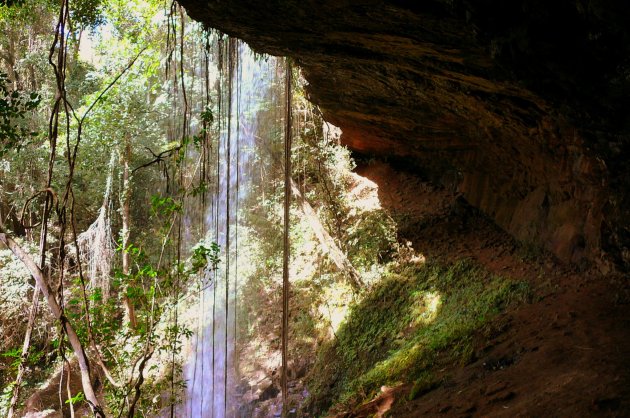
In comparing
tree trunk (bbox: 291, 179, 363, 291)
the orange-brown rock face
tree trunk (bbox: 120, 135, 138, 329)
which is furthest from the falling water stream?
the orange-brown rock face

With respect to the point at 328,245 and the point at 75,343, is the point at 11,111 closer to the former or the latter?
the point at 75,343

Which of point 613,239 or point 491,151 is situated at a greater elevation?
point 491,151

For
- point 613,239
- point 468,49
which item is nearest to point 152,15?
point 468,49

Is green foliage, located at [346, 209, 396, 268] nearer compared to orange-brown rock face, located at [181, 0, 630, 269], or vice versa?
orange-brown rock face, located at [181, 0, 630, 269]

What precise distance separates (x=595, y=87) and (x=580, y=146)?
91.5 inches

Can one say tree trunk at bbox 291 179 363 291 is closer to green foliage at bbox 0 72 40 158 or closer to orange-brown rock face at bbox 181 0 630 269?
orange-brown rock face at bbox 181 0 630 269

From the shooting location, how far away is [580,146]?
5.71 m

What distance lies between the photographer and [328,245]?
10.8m

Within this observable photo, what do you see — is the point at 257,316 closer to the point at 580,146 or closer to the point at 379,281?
the point at 379,281

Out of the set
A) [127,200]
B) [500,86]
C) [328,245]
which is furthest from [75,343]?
[127,200]

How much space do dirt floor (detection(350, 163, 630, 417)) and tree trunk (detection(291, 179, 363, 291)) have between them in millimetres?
2879

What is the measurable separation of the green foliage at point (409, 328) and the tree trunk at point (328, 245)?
0.52 metres

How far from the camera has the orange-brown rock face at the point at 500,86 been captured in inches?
130

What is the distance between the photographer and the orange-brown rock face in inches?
130
